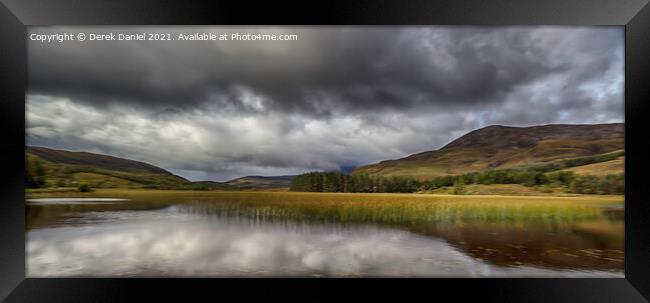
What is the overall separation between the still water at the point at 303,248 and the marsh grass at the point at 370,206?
0.23 meters

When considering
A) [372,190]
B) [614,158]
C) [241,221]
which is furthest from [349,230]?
[614,158]

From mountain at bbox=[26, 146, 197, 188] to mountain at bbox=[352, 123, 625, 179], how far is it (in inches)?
146

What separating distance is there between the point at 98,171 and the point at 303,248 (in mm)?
4155

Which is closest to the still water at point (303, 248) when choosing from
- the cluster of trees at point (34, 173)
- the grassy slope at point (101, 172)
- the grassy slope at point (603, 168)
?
the cluster of trees at point (34, 173)

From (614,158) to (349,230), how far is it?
437 cm

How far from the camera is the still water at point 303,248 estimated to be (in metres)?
4.16

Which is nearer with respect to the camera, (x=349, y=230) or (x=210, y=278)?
(x=210, y=278)

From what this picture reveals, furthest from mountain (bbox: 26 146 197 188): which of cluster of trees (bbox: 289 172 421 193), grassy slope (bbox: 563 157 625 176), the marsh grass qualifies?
grassy slope (bbox: 563 157 625 176)

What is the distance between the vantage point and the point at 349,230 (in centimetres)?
512

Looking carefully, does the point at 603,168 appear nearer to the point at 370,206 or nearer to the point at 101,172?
the point at 370,206

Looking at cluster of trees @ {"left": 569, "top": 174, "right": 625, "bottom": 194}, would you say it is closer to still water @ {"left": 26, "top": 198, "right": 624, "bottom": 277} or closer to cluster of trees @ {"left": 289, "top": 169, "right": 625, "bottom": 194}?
cluster of trees @ {"left": 289, "top": 169, "right": 625, "bottom": 194}

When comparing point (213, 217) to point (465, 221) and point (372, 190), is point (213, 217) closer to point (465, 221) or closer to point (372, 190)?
point (372, 190)

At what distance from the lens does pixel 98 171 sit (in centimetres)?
504

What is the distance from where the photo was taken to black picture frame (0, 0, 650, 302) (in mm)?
3945
